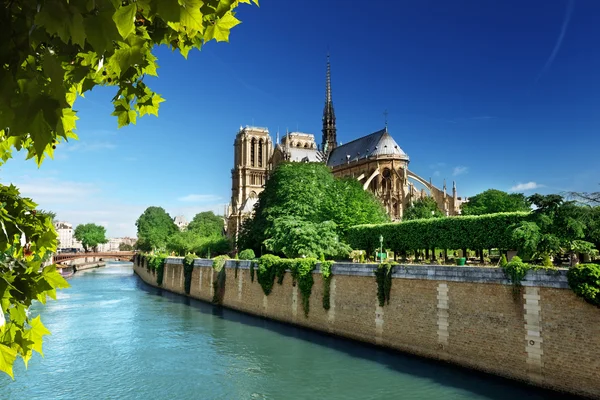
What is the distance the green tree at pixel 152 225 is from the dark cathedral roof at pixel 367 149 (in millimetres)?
30822

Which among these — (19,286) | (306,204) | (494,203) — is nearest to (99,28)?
(19,286)

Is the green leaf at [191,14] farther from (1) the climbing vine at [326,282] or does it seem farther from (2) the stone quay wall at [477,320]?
(1) the climbing vine at [326,282]

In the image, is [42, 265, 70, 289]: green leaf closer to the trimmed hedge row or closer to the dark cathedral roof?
the trimmed hedge row

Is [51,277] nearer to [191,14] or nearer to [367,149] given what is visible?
[191,14]

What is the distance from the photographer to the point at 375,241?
3084 centimetres

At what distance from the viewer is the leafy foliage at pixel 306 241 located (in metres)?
29.5

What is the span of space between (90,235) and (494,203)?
92.4 meters

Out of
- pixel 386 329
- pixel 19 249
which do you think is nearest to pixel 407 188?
pixel 386 329

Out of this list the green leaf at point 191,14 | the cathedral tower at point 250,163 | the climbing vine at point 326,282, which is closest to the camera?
the green leaf at point 191,14

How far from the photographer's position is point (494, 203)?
196 ft

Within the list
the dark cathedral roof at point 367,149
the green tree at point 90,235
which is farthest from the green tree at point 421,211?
the green tree at point 90,235

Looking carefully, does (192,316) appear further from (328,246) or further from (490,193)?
(490,193)

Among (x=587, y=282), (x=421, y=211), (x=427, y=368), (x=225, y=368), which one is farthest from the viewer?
(x=421, y=211)

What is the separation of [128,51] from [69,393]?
46.8 ft
